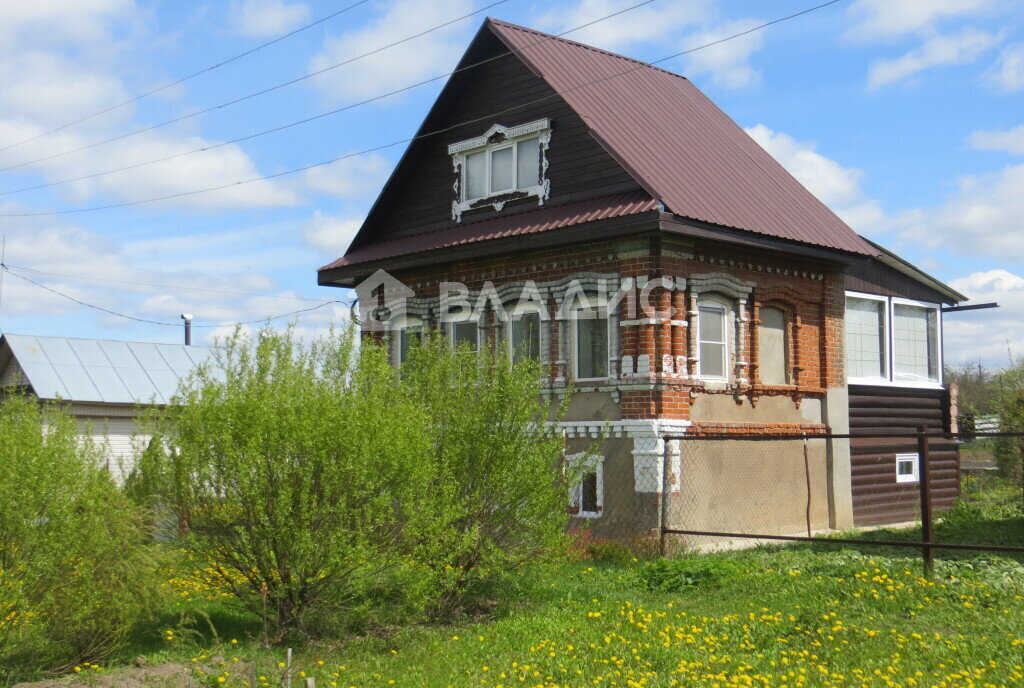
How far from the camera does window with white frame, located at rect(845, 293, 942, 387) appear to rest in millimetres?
18438

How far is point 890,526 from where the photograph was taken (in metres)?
18.1

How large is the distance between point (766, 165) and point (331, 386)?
39.2ft

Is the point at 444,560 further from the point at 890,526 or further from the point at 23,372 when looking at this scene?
the point at 23,372

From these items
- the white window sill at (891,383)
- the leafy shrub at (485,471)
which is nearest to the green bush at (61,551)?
the leafy shrub at (485,471)

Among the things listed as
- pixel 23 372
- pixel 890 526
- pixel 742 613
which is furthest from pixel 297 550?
pixel 23 372

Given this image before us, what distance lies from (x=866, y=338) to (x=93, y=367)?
745 inches

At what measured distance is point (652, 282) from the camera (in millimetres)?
14797

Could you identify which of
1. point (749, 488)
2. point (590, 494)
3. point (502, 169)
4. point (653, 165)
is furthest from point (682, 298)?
point (502, 169)

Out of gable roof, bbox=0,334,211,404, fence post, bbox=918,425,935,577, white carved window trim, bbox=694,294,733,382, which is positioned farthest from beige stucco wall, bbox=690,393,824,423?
gable roof, bbox=0,334,211,404

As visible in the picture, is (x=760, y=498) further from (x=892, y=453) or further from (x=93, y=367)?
(x=93, y=367)

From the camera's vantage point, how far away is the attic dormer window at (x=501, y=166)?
661 inches

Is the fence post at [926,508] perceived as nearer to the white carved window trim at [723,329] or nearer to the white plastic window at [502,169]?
the white carved window trim at [723,329]

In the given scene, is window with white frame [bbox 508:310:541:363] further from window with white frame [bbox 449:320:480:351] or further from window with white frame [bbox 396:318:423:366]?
window with white frame [bbox 396:318:423:366]

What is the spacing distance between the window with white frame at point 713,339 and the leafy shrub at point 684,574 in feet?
14.1
